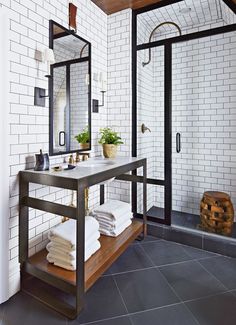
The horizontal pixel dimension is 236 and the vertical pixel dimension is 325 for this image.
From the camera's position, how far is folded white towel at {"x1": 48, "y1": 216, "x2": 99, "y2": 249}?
1.80 meters

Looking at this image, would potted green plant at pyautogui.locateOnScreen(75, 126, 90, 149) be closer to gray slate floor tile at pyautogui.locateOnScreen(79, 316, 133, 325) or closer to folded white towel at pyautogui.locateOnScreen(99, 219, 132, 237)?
folded white towel at pyautogui.locateOnScreen(99, 219, 132, 237)

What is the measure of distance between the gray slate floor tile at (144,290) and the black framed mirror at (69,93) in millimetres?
1298

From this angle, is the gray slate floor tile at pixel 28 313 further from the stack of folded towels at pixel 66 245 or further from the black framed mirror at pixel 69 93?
the black framed mirror at pixel 69 93

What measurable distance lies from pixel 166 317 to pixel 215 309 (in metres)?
0.37

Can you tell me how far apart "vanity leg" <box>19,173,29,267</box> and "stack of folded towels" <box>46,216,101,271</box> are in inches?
7.6

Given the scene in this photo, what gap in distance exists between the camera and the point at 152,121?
344 cm

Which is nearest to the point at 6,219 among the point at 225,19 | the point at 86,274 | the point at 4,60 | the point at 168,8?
the point at 86,274

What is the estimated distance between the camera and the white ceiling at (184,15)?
9.46ft

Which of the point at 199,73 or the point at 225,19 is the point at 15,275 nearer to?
the point at 199,73

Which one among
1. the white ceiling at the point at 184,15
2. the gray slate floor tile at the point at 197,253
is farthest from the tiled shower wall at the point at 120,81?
the gray slate floor tile at the point at 197,253

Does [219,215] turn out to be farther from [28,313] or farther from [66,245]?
[28,313]

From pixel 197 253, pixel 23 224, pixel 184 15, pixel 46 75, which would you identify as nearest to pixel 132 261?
pixel 197 253

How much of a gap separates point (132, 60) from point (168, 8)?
0.75 meters

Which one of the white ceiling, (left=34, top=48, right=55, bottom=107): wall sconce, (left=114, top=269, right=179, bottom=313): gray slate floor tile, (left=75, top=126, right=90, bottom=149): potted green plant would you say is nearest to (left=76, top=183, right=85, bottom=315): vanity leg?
(left=114, top=269, right=179, bottom=313): gray slate floor tile
